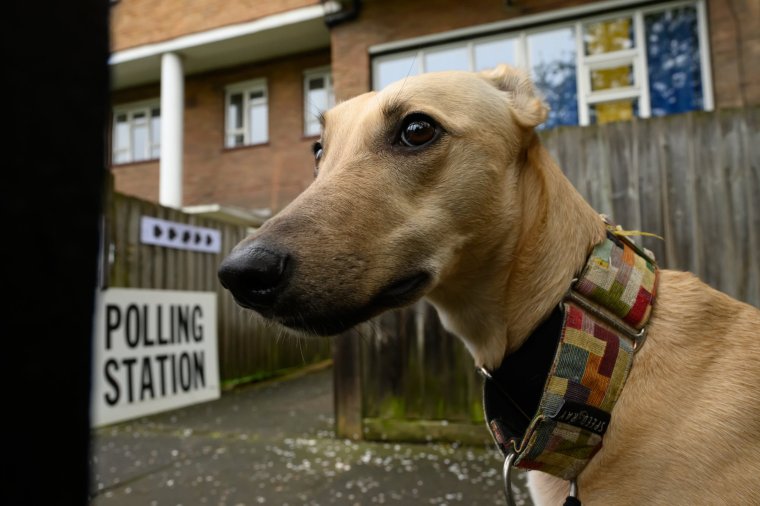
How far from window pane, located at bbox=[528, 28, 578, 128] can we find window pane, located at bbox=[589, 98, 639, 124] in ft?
0.72

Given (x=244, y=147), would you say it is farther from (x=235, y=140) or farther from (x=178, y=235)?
Answer: (x=178, y=235)

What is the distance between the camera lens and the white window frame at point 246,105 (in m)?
12.2

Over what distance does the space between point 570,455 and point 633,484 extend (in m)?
0.16

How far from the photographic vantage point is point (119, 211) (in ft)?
17.9

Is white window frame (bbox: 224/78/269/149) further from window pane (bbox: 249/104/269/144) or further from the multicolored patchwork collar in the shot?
the multicolored patchwork collar

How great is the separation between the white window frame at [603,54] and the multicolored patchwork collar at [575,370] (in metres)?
5.47

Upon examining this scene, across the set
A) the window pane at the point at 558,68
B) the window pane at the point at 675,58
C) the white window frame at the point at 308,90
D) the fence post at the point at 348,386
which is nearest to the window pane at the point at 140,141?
the white window frame at the point at 308,90

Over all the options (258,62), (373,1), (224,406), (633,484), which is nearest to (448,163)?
(633,484)

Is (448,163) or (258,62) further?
(258,62)

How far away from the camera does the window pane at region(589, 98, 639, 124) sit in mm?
6395

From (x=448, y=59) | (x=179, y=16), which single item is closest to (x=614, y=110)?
(x=448, y=59)

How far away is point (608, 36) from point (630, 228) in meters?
3.79

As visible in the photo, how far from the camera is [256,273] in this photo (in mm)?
1303

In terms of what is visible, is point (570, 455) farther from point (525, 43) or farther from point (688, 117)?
point (525, 43)
